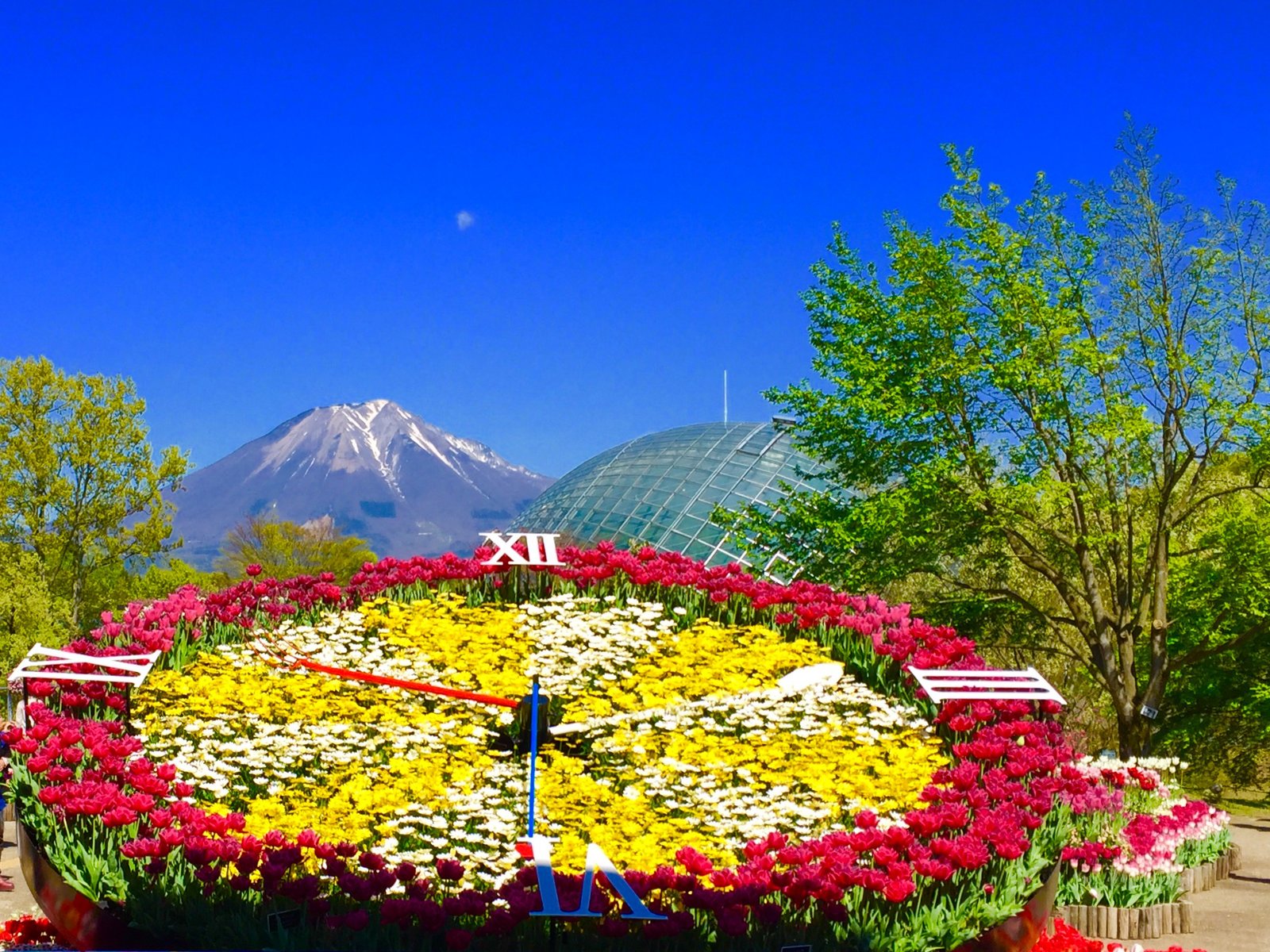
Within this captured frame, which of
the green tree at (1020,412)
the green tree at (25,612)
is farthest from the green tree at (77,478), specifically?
the green tree at (1020,412)

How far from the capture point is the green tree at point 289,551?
4981cm

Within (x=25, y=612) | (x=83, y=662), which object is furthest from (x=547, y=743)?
(x=25, y=612)

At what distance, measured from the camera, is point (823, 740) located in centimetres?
809

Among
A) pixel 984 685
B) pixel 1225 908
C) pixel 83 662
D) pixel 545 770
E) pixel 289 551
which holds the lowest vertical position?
pixel 1225 908

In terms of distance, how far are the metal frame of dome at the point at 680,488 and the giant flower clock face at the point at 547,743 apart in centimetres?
2561

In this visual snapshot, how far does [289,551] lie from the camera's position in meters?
51.1

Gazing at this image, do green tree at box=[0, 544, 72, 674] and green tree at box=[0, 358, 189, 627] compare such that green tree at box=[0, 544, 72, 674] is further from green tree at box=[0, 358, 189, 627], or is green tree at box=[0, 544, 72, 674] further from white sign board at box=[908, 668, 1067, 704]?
white sign board at box=[908, 668, 1067, 704]

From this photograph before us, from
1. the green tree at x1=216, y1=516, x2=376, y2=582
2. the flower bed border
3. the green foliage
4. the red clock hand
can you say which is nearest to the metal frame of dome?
the green tree at x1=216, y1=516, x2=376, y2=582

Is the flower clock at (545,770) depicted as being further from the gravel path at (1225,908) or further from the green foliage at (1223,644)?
the green foliage at (1223,644)

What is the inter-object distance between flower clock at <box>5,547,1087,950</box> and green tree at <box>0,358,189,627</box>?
1152 inches

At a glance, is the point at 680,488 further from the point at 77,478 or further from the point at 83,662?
the point at 83,662

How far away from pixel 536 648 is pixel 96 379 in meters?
32.4

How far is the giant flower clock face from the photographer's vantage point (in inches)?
270

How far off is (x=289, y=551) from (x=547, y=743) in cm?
4520
